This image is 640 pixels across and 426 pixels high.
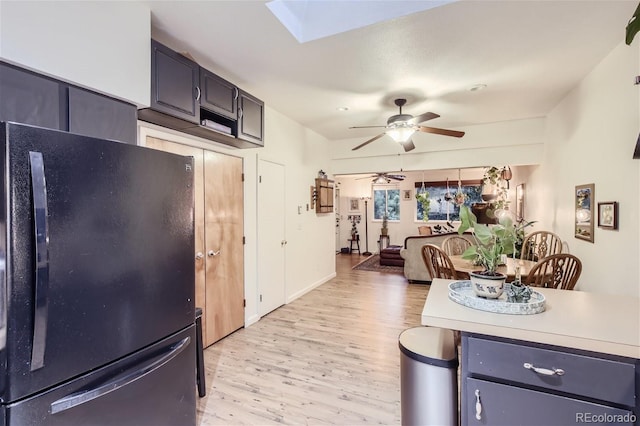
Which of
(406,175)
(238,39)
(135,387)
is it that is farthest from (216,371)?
(406,175)

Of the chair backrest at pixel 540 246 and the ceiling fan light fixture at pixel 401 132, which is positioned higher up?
the ceiling fan light fixture at pixel 401 132

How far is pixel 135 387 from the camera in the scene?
1315mm

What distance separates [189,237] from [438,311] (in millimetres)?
1288

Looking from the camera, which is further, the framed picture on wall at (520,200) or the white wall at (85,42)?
the framed picture on wall at (520,200)

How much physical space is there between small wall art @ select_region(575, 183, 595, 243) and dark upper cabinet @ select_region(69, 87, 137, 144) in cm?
396

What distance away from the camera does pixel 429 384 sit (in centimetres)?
150

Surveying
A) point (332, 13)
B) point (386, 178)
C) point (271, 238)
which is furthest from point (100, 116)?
point (386, 178)

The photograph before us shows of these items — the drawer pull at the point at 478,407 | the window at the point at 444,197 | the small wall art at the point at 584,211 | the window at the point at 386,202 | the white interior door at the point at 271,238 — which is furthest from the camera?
the window at the point at 386,202

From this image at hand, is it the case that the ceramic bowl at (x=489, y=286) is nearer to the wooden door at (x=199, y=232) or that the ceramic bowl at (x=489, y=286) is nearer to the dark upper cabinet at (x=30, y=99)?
the dark upper cabinet at (x=30, y=99)

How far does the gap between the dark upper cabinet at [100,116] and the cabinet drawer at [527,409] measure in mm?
2243

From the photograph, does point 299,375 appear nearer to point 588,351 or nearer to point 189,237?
point 189,237

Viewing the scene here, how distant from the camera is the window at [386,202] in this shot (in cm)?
963

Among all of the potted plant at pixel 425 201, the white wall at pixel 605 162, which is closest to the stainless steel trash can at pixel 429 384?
the white wall at pixel 605 162

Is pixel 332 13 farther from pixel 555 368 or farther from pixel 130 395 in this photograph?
pixel 130 395
